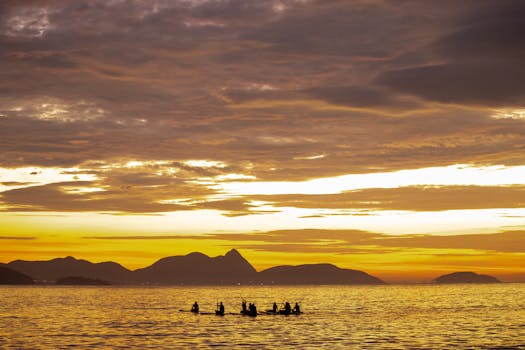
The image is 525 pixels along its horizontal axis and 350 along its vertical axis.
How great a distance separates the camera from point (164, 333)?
79125 millimetres

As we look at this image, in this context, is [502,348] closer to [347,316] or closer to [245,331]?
[245,331]

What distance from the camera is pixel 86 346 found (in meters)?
64.8

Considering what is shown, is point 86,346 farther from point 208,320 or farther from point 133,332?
point 208,320

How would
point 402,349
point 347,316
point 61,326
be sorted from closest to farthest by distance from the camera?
point 402,349 → point 61,326 → point 347,316

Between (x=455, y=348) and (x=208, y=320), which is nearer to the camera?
(x=455, y=348)

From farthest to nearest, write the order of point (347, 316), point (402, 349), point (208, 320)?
point (347, 316)
point (208, 320)
point (402, 349)

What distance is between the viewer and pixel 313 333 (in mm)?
77312

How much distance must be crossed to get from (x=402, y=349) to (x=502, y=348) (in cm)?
1039

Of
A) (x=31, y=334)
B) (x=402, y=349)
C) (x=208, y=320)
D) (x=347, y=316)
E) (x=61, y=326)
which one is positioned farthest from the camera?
(x=347, y=316)

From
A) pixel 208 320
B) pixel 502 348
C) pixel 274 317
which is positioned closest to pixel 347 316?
pixel 274 317

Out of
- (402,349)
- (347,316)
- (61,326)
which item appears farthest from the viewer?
(347,316)

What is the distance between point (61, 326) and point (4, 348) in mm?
25158

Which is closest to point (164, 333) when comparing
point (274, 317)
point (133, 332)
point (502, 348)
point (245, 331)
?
point (133, 332)

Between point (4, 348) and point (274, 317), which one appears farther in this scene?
point (274, 317)
